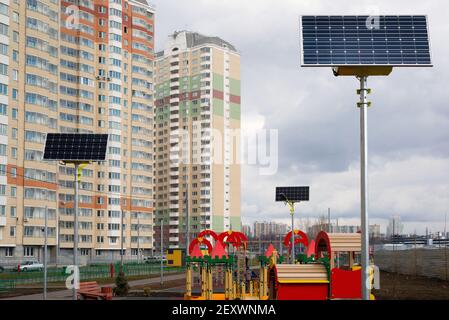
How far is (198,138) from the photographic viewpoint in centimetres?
16575

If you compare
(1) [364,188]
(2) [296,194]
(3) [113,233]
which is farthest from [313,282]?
(3) [113,233]

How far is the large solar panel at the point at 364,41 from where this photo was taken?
1641 cm

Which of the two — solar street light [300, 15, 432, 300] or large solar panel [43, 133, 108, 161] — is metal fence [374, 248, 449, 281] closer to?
large solar panel [43, 133, 108, 161]

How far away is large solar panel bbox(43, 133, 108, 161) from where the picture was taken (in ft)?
84.7

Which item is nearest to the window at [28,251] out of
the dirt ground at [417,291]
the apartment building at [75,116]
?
the apartment building at [75,116]

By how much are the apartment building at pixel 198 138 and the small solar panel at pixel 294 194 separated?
11427cm

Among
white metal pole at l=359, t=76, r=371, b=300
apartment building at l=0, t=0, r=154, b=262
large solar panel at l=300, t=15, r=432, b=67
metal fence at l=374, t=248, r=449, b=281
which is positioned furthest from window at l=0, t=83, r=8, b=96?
white metal pole at l=359, t=76, r=371, b=300

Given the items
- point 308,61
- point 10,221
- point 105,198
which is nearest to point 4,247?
point 10,221

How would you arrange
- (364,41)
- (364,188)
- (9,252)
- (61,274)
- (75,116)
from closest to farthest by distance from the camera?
(364,188) → (364,41) → (61,274) → (9,252) → (75,116)

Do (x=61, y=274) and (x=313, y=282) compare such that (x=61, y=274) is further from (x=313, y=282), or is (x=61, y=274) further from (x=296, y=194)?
(x=313, y=282)

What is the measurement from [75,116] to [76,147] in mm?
92121

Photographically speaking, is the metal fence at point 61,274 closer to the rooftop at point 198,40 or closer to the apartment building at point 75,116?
the apartment building at point 75,116

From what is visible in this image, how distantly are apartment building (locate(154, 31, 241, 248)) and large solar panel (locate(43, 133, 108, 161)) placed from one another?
134m
